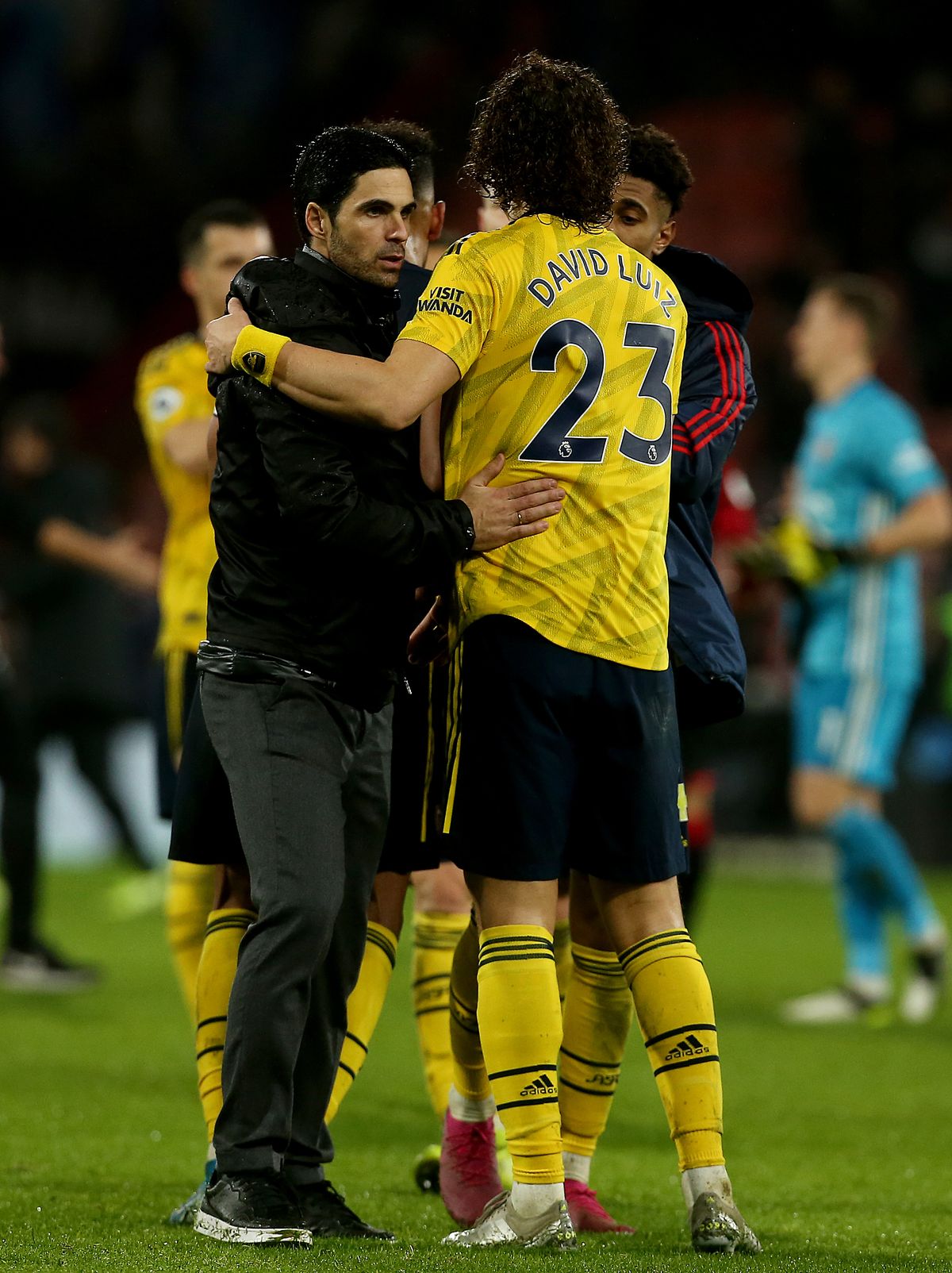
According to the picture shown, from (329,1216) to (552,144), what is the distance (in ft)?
6.17

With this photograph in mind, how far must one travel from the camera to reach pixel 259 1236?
3010 millimetres

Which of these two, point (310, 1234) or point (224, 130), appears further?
point (224, 130)

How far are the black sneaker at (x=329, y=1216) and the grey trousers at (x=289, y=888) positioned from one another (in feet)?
0.09

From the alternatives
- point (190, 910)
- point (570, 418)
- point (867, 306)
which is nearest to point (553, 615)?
point (570, 418)

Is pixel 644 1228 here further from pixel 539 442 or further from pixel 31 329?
pixel 31 329

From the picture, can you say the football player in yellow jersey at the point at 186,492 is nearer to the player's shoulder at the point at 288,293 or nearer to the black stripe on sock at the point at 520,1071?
the player's shoulder at the point at 288,293

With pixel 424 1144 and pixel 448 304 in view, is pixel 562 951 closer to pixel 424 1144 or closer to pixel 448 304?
pixel 424 1144

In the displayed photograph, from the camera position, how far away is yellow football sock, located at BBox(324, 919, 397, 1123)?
12.1 feet

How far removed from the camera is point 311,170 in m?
3.23

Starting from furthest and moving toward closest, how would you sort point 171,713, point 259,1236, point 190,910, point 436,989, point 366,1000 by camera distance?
point 171,713 < point 190,910 < point 436,989 < point 366,1000 < point 259,1236

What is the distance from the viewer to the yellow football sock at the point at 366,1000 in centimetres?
369

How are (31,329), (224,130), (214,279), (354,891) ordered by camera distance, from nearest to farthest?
(354,891), (214,279), (224,130), (31,329)

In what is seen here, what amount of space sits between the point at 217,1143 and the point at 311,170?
1659mm

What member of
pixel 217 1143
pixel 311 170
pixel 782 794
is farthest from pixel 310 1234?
pixel 782 794
